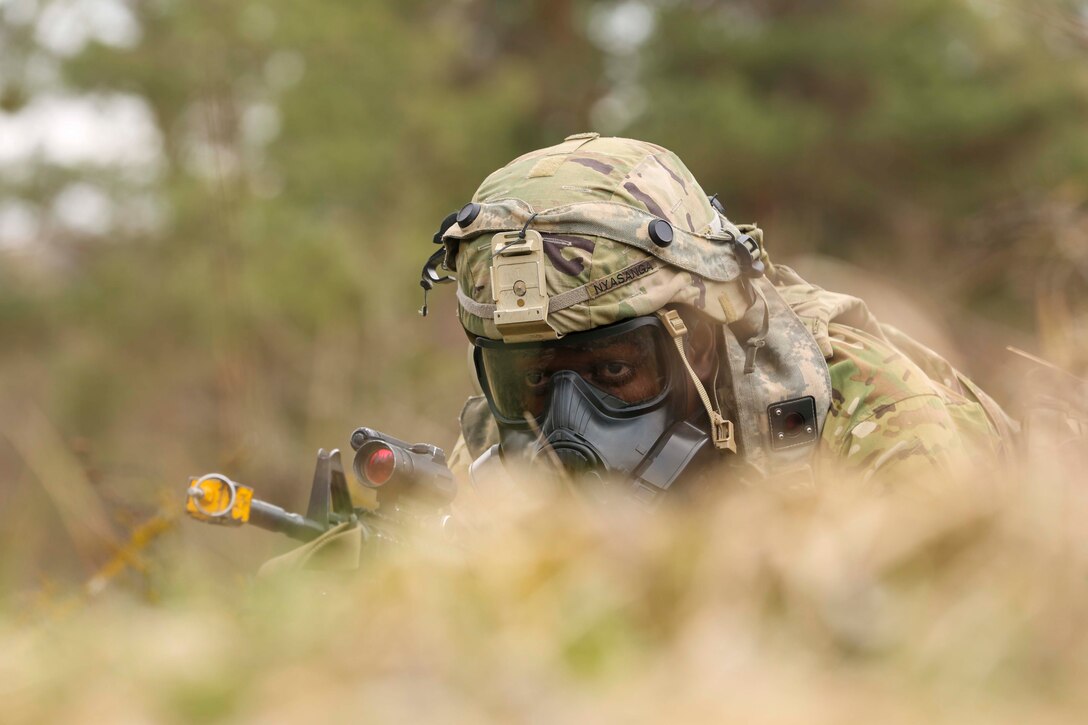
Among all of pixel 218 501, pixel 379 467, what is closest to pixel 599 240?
pixel 379 467

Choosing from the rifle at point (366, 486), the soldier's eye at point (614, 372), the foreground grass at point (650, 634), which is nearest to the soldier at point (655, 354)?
the soldier's eye at point (614, 372)

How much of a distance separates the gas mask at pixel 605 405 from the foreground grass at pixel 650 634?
1.31 m

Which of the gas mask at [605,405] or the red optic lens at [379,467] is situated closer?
the red optic lens at [379,467]

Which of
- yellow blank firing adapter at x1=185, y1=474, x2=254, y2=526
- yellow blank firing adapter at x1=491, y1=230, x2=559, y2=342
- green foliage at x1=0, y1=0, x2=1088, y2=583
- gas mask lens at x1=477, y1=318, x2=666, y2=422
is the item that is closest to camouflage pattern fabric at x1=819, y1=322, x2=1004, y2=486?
gas mask lens at x1=477, y1=318, x2=666, y2=422

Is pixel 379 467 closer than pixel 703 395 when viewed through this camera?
Yes

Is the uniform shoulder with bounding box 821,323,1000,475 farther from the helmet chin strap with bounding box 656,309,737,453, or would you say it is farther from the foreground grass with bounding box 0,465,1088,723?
the foreground grass with bounding box 0,465,1088,723

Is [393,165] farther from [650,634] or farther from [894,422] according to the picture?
[650,634]

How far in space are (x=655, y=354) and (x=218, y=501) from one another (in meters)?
1.07

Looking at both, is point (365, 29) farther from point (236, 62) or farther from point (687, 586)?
point (687, 586)

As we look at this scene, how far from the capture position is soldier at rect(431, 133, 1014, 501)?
110 inches

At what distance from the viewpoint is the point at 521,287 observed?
111 inches

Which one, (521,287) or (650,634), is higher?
(650,634)

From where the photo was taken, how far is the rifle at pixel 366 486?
252cm

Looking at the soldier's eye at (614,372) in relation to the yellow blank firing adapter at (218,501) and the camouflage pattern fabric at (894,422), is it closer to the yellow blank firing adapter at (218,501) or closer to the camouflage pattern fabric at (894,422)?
the camouflage pattern fabric at (894,422)
